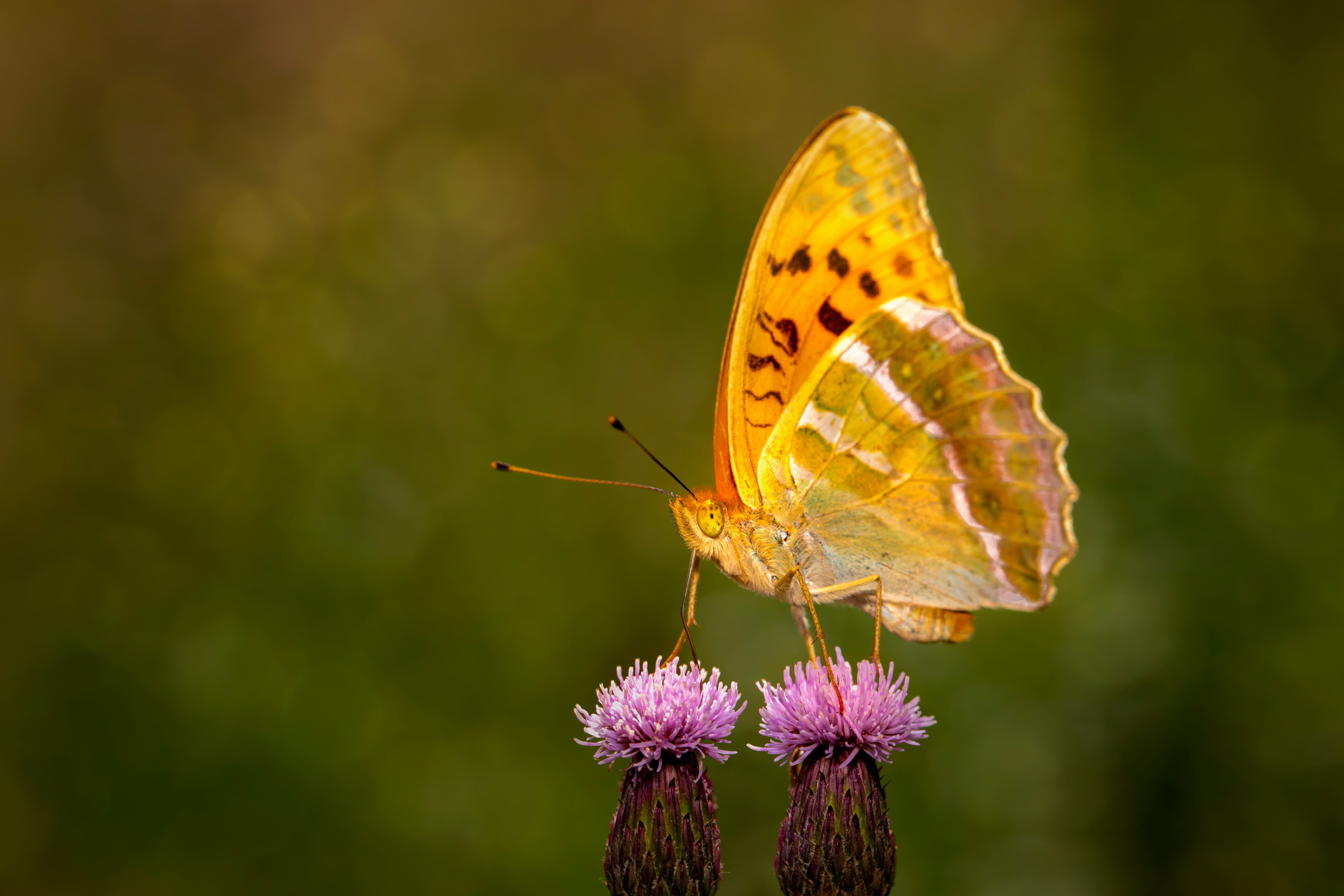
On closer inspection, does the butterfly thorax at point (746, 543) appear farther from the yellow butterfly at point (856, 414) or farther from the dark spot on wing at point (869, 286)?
the dark spot on wing at point (869, 286)

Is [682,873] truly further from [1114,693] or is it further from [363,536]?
[363,536]

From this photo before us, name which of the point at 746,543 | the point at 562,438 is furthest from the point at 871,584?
the point at 562,438

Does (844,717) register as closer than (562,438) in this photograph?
Yes

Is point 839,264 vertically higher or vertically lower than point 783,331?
higher

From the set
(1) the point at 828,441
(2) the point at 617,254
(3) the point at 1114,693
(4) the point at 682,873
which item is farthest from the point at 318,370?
(3) the point at 1114,693

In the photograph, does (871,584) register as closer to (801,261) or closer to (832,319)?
(832,319)
